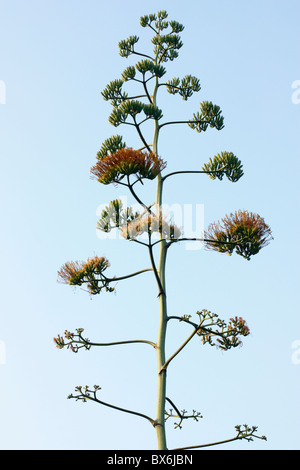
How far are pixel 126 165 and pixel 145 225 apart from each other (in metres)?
0.62

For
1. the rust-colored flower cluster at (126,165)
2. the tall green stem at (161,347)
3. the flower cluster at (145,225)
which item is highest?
the rust-colored flower cluster at (126,165)

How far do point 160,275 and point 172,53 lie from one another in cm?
356

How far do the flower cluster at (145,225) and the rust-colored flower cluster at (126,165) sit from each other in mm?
417

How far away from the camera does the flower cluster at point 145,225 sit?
5.47 metres

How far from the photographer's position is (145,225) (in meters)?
5.47

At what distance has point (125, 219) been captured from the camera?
5.70 m

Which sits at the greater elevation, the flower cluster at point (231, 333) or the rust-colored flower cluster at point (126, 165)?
the rust-colored flower cluster at point (126, 165)

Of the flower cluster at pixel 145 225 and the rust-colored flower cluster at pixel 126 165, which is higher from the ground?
the rust-colored flower cluster at pixel 126 165

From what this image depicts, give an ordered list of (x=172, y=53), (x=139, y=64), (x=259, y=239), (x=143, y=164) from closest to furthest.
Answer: (x=143, y=164), (x=259, y=239), (x=139, y=64), (x=172, y=53)

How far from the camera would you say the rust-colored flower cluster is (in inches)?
216

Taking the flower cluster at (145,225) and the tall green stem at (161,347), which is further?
the flower cluster at (145,225)
